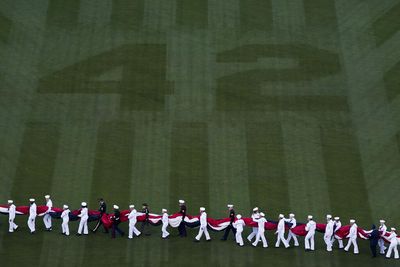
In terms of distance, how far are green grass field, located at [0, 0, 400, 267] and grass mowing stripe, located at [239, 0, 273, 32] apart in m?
0.10

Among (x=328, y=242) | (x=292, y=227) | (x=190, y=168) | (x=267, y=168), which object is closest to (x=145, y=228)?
(x=190, y=168)

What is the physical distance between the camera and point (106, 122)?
35.7 meters

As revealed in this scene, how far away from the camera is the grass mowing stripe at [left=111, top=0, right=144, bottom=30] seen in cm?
4069

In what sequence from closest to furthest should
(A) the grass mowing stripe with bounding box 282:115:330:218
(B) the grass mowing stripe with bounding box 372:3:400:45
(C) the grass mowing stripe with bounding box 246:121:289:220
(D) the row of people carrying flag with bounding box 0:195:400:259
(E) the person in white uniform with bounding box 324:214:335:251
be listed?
(E) the person in white uniform with bounding box 324:214:335:251 → (D) the row of people carrying flag with bounding box 0:195:400:259 → (A) the grass mowing stripe with bounding box 282:115:330:218 → (C) the grass mowing stripe with bounding box 246:121:289:220 → (B) the grass mowing stripe with bounding box 372:3:400:45

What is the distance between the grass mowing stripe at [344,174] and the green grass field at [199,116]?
0.08 m

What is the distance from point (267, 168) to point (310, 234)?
194 inches

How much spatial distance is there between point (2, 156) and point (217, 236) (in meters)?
11.3

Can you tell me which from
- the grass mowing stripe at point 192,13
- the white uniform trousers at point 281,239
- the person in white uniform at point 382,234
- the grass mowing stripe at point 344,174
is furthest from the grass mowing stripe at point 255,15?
the person in white uniform at point 382,234

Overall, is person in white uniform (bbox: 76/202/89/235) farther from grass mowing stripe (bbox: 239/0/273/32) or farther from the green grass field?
grass mowing stripe (bbox: 239/0/273/32)

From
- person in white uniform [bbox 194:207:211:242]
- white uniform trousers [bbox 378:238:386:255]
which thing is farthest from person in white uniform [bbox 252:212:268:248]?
white uniform trousers [bbox 378:238:386:255]

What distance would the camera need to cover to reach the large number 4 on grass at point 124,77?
3694cm

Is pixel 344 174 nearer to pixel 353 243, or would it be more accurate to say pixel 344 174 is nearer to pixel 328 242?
pixel 353 243

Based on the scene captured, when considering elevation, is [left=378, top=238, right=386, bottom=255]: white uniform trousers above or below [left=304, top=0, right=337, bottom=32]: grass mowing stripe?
below

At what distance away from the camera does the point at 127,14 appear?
135ft
